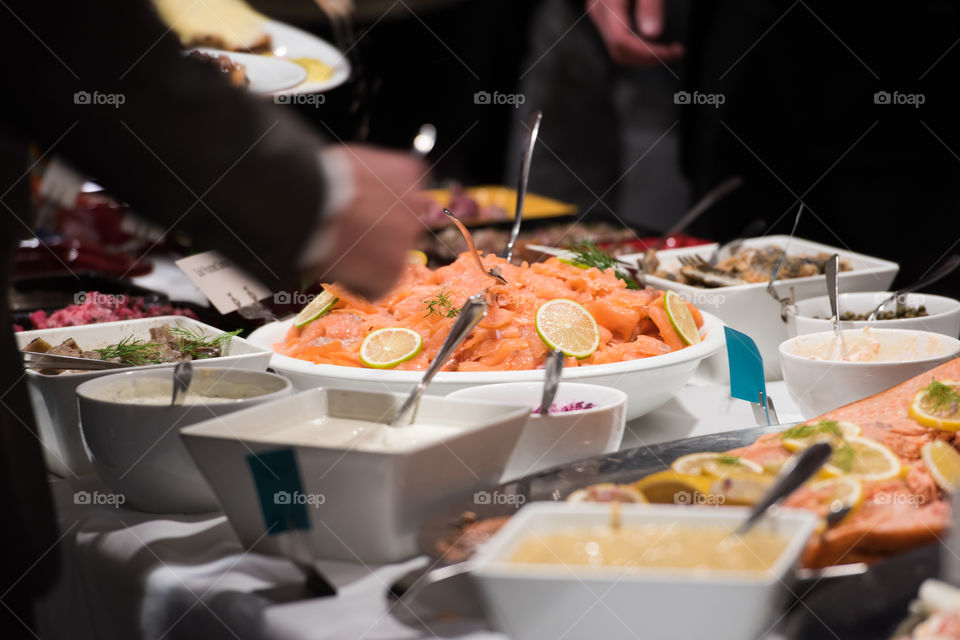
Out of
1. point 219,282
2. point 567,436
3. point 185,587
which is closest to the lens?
point 185,587

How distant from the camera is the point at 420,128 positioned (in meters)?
6.26

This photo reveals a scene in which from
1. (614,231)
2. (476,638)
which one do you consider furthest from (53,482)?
(614,231)

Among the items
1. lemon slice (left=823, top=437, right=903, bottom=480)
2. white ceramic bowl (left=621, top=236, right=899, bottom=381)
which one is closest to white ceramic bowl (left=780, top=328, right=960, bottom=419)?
white ceramic bowl (left=621, top=236, right=899, bottom=381)

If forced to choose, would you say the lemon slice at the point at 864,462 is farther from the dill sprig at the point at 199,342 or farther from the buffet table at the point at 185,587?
the dill sprig at the point at 199,342

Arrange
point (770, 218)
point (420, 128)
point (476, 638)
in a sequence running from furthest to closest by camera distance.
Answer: point (420, 128)
point (770, 218)
point (476, 638)

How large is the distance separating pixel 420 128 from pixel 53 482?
5.02 meters

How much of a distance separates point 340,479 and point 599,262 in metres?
1.08

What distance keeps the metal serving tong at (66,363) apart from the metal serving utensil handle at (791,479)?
962 mm

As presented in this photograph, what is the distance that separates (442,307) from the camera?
1.65 meters

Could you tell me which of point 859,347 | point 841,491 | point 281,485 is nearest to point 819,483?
point 841,491

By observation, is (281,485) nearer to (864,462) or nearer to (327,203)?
(327,203)

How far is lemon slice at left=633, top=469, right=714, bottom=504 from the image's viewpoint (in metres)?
1.06

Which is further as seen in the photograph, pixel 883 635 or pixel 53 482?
pixel 53 482

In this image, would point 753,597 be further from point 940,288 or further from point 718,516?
point 940,288
